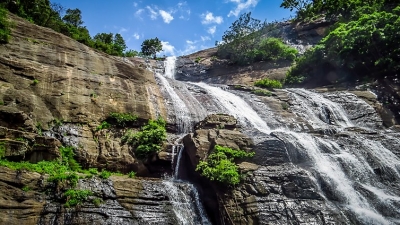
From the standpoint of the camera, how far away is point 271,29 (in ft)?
157

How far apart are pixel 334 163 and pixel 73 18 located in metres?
37.6

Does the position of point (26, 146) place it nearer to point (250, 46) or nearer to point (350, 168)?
point (350, 168)

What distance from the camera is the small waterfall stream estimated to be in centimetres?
1271

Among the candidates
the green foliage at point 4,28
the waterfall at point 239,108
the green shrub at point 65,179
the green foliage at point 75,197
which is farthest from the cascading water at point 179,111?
the green foliage at point 4,28

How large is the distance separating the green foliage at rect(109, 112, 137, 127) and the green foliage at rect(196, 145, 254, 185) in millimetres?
Answer: 5805

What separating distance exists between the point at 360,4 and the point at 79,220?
4012 centimetres

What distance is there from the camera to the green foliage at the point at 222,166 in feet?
43.3

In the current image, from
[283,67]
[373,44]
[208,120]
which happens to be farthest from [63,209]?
[283,67]

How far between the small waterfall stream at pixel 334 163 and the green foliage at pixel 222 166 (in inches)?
44.0

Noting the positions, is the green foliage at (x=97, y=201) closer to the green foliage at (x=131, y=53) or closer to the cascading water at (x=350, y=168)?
the cascading water at (x=350, y=168)

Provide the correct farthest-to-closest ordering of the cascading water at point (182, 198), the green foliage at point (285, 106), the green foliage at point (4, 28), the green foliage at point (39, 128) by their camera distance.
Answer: the green foliage at point (285, 106)
the green foliage at point (4, 28)
the green foliage at point (39, 128)
the cascading water at point (182, 198)

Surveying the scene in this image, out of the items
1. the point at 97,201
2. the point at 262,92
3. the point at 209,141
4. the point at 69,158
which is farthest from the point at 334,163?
the point at 262,92

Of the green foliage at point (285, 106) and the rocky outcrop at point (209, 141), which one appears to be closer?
the rocky outcrop at point (209, 141)

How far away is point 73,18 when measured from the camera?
41.7m
